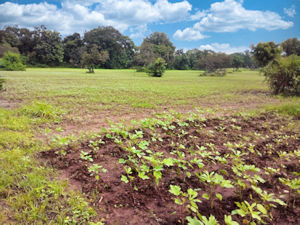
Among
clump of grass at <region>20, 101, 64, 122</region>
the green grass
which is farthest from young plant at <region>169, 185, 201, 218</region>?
the green grass

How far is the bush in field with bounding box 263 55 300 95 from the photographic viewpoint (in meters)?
9.34

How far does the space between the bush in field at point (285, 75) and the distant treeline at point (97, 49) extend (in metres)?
28.4

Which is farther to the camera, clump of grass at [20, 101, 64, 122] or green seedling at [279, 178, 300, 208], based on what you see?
clump of grass at [20, 101, 64, 122]

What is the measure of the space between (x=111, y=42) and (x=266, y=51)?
142ft

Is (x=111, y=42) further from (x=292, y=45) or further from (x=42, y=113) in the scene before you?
(x=42, y=113)

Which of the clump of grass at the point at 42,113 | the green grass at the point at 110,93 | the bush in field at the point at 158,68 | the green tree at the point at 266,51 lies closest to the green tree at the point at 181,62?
the green tree at the point at 266,51

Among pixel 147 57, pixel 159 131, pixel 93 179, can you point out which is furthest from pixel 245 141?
pixel 147 57

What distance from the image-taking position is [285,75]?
960 centimetres

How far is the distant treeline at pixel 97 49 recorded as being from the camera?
40406mm

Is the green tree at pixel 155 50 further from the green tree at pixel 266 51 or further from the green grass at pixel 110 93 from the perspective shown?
the green grass at pixel 110 93

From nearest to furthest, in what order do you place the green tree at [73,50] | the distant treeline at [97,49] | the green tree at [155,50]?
the green tree at [155,50], the distant treeline at [97,49], the green tree at [73,50]

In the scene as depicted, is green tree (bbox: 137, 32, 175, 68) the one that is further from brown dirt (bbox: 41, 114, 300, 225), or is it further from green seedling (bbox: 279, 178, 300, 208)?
green seedling (bbox: 279, 178, 300, 208)

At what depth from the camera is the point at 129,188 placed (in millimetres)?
2205

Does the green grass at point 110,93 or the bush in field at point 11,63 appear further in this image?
the bush in field at point 11,63
